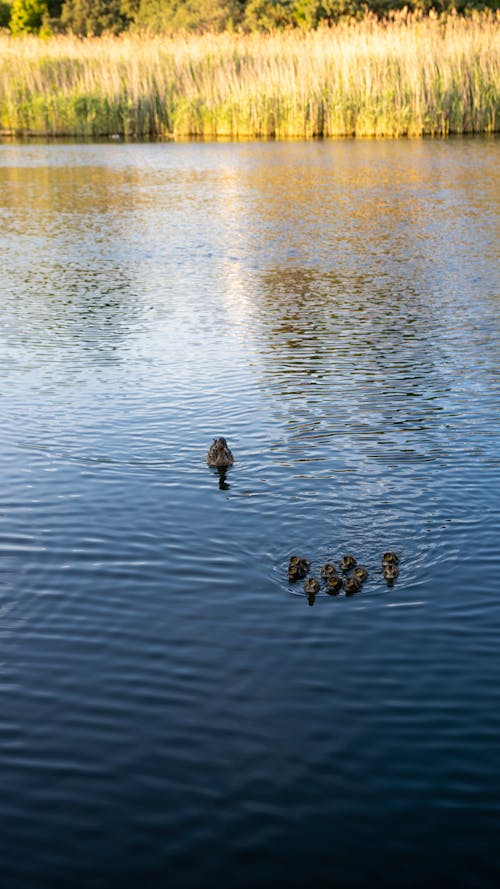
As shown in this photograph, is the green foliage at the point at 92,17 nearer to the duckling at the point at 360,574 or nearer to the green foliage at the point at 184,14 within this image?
the green foliage at the point at 184,14

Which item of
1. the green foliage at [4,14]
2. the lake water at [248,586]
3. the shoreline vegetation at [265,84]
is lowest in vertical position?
the lake water at [248,586]

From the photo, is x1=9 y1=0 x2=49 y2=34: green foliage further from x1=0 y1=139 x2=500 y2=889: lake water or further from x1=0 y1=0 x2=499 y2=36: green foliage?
x1=0 y1=139 x2=500 y2=889: lake water

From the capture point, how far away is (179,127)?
30719mm

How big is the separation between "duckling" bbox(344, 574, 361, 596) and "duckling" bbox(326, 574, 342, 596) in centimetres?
4

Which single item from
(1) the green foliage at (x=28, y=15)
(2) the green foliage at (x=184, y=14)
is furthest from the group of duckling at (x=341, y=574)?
(1) the green foliage at (x=28, y=15)

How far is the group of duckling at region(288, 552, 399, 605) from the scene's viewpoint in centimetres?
527

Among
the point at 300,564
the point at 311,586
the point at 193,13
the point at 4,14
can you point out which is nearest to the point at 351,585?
the point at 311,586

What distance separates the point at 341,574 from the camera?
17.7 ft

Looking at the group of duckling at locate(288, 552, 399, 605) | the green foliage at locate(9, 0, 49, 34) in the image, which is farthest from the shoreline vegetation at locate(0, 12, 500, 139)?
the group of duckling at locate(288, 552, 399, 605)

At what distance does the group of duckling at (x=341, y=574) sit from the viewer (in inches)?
208

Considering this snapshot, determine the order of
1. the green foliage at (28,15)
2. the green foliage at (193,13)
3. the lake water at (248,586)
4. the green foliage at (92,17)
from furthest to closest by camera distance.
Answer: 1. the green foliage at (28,15)
2. the green foliage at (92,17)
3. the green foliage at (193,13)
4. the lake water at (248,586)

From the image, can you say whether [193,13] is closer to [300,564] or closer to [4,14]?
[4,14]

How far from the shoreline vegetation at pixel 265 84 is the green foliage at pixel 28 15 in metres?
20.9

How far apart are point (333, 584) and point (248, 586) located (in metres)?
0.42
